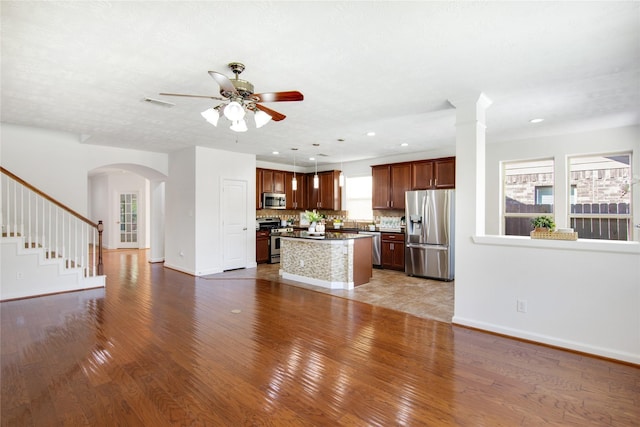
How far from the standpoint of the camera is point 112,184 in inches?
434

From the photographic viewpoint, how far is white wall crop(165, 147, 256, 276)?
21.3ft

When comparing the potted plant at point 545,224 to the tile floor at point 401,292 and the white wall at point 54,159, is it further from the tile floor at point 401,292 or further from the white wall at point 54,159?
the white wall at point 54,159

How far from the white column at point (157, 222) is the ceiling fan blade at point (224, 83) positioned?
6551 mm

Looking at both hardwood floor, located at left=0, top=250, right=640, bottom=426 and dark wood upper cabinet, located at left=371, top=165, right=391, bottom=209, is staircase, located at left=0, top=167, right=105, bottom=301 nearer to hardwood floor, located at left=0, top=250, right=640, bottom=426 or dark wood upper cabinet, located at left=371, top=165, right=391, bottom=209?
hardwood floor, located at left=0, top=250, right=640, bottom=426

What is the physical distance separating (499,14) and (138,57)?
2.76 m

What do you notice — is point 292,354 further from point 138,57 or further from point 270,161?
point 270,161

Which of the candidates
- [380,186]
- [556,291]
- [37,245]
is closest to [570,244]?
[556,291]

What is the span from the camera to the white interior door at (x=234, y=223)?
6.97 metres

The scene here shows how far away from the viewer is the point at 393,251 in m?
7.18

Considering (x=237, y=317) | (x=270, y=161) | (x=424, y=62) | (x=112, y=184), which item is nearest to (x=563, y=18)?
(x=424, y=62)

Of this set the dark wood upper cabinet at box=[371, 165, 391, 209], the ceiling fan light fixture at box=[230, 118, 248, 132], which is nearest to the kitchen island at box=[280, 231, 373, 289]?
the dark wood upper cabinet at box=[371, 165, 391, 209]

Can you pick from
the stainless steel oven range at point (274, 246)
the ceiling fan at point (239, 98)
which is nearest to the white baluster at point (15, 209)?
the ceiling fan at point (239, 98)

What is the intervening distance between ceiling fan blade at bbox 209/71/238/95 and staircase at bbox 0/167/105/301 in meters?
4.28

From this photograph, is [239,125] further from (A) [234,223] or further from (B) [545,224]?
(A) [234,223]
